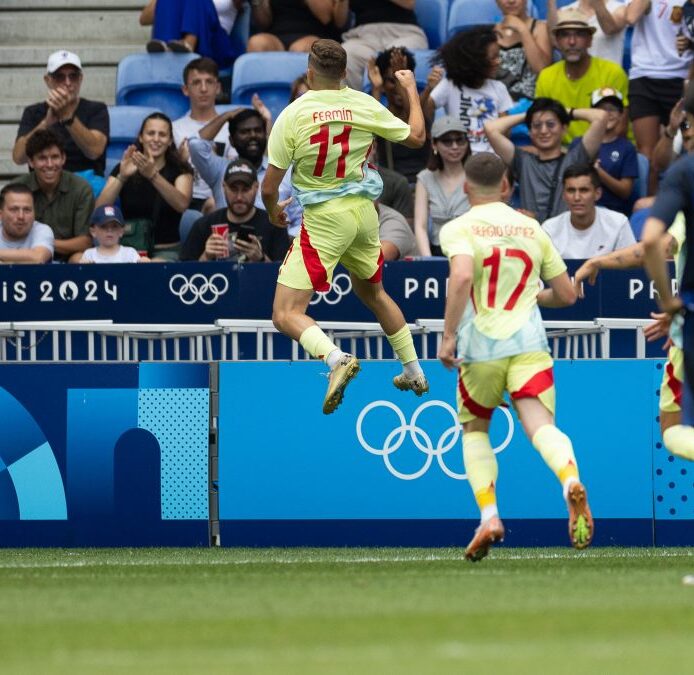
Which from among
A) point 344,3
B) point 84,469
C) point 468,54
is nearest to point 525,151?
point 468,54

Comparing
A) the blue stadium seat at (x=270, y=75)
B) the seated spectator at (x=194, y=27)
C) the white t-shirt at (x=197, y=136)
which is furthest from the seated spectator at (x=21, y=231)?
the seated spectator at (x=194, y=27)

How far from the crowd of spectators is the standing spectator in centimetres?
1

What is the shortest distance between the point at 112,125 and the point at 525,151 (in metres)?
4.29

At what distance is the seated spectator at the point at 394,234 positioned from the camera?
44.2 feet

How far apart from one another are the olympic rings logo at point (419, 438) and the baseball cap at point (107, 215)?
3.74 m

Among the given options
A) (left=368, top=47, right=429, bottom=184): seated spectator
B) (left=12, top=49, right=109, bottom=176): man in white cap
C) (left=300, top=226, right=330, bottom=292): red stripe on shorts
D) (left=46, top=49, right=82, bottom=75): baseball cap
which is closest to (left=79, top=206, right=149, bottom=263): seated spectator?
(left=12, top=49, right=109, bottom=176): man in white cap

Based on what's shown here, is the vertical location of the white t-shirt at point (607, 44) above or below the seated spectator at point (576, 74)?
above

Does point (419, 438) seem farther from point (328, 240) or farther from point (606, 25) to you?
point (606, 25)

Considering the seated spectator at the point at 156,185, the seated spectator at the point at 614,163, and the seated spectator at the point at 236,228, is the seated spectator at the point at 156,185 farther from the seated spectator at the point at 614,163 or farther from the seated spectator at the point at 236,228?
the seated spectator at the point at 614,163

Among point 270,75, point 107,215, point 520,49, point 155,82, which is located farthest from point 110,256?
point 520,49

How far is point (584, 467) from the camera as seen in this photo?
36.1ft

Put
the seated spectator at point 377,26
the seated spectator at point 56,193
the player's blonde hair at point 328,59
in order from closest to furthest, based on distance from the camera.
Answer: the player's blonde hair at point 328,59
the seated spectator at point 56,193
the seated spectator at point 377,26

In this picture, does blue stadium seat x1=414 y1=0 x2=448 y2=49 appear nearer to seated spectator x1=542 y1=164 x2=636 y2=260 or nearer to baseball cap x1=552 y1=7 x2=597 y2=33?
baseball cap x1=552 y1=7 x2=597 y2=33

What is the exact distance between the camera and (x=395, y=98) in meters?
14.8
